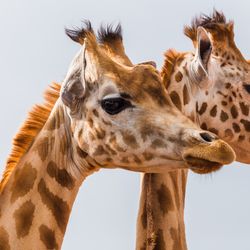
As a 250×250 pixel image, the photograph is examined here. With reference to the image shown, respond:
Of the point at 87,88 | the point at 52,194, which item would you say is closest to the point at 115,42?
the point at 87,88

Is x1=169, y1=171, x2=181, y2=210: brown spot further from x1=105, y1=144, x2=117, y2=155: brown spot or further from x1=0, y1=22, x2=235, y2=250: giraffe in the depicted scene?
x1=105, y1=144, x2=117, y2=155: brown spot

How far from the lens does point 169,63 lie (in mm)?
11570

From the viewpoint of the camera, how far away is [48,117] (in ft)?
31.4

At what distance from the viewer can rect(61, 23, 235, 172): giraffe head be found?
8.65 m

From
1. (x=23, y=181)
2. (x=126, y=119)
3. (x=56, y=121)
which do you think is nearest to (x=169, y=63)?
(x=56, y=121)

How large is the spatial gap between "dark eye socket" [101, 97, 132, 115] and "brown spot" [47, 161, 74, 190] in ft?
2.50

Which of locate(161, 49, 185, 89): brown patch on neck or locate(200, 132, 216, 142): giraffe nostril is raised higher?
locate(161, 49, 185, 89): brown patch on neck

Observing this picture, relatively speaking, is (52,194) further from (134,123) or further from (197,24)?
(197,24)

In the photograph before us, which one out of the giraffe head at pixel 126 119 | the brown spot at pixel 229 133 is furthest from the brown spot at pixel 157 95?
the brown spot at pixel 229 133

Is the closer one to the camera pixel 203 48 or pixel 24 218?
pixel 24 218

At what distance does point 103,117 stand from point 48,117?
0.82 meters

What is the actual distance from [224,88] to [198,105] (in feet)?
1.59

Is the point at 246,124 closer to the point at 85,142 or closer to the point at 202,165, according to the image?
the point at 85,142

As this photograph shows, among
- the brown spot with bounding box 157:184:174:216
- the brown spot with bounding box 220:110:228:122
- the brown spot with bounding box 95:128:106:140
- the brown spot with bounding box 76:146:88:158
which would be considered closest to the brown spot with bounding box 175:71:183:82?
the brown spot with bounding box 220:110:228:122
